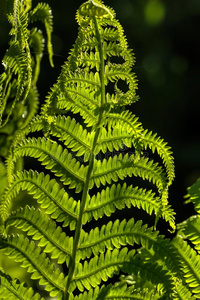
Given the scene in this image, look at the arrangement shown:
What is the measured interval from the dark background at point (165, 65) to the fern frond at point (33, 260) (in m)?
5.31

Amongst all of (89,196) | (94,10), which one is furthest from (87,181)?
(94,10)

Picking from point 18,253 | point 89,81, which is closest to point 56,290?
point 18,253

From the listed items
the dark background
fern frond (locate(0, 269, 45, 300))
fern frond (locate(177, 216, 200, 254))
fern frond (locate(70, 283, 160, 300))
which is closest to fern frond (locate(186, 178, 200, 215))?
fern frond (locate(177, 216, 200, 254))

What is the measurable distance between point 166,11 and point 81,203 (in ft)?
21.7

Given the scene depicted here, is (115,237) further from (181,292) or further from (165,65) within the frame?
(165,65)

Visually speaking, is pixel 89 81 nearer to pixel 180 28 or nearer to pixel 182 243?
pixel 182 243

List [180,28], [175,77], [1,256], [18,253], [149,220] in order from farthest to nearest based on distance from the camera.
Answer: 1. [180,28]
2. [175,77]
3. [149,220]
4. [1,256]
5. [18,253]

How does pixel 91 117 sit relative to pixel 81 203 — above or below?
above

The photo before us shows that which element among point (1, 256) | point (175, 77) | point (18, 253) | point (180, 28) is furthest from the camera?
point (180, 28)

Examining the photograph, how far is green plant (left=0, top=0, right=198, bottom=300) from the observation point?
69 cm

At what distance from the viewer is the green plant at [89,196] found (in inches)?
27.1

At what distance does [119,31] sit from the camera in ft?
2.42

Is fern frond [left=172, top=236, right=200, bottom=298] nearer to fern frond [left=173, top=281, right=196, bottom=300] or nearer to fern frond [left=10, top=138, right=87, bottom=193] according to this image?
fern frond [left=173, top=281, right=196, bottom=300]

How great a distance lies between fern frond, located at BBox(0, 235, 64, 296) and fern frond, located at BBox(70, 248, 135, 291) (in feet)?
0.08
